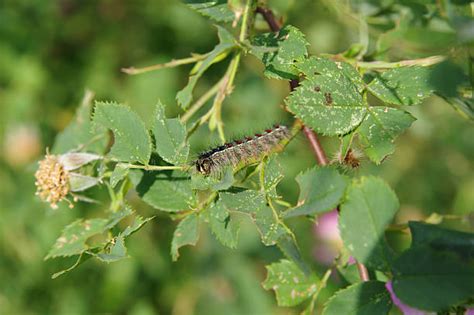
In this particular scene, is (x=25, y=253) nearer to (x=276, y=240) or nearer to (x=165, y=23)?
(x=165, y=23)

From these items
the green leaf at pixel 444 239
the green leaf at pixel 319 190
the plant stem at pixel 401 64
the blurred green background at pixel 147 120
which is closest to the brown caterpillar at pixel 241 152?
the green leaf at pixel 319 190

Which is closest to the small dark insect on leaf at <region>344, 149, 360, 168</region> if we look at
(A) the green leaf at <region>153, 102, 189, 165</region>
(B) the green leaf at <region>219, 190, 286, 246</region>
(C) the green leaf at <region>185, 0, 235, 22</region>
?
(B) the green leaf at <region>219, 190, 286, 246</region>

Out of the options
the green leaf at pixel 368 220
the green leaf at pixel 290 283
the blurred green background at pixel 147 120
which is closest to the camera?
the green leaf at pixel 368 220

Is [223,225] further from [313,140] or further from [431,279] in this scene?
[431,279]

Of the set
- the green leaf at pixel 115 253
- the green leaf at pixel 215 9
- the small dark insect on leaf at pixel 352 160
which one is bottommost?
the green leaf at pixel 115 253

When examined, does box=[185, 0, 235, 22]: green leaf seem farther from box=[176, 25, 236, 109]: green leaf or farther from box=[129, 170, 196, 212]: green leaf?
box=[129, 170, 196, 212]: green leaf

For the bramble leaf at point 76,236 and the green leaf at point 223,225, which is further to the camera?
the bramble leaf at point 76,236

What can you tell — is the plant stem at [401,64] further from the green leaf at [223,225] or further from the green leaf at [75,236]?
the green leaf at [75,236]
